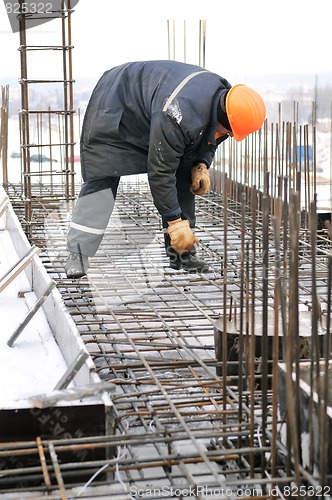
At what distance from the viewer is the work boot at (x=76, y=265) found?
5.27m

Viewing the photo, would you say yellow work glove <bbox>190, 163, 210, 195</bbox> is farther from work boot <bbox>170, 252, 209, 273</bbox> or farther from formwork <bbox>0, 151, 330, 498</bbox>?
formwork <bbox>0, 151, 330, 498</bbox>

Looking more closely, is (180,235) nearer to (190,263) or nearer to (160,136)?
(190,263)

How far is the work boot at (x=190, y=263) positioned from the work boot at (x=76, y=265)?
62cm

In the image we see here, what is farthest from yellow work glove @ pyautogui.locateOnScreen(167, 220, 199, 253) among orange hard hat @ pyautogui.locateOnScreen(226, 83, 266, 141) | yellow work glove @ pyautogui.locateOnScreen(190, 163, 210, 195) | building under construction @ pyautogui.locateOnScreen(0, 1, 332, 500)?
orange hard hat @ pyautogui.locateOnScreen(226, 83, 266, 141)

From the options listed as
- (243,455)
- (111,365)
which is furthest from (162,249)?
(243,455)

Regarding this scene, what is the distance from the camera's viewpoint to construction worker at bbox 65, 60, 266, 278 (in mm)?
4824

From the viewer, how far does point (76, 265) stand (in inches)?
208

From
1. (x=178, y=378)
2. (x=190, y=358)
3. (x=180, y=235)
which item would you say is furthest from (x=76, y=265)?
(x=178, y=378)

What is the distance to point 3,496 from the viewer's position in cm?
274

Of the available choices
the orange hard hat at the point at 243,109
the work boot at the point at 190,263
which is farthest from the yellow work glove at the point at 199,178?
the orange hard hat at the point at 243,109

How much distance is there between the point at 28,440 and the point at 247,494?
2.63 ft

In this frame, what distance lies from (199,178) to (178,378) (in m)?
1.99

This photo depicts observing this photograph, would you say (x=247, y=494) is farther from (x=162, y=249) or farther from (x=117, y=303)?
(x=162, y=249)

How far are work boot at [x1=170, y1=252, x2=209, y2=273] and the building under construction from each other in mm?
87
